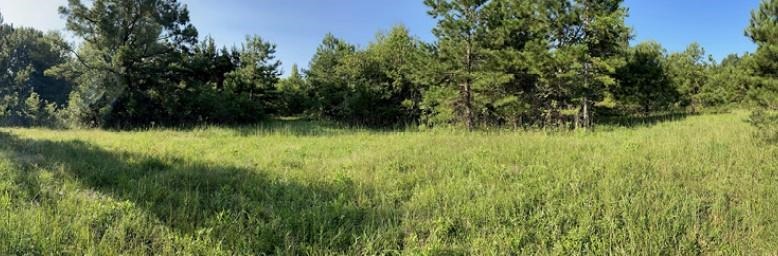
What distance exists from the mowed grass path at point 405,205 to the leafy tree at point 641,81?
14.5 metres

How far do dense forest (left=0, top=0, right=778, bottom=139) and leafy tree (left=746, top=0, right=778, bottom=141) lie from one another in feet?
0.18

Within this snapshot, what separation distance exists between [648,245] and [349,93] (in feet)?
72.0

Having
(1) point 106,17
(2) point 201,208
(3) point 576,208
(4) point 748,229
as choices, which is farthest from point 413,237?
(1) point 106,17

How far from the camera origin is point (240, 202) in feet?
13.2

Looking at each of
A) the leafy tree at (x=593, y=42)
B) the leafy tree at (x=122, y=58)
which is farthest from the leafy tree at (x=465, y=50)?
the leafy tree at (x=122, y=58)

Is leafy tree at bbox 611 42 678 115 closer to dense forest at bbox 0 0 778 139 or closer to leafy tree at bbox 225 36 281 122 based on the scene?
dense forest at bbox 0 0 778 139

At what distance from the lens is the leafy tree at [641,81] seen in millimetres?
19406

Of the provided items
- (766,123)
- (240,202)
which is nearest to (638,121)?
(766,123)

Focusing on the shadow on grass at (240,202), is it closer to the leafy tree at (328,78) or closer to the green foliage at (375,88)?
the green foliage at (375,88)

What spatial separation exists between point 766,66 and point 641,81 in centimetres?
703

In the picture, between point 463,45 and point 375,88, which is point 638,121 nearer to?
point 463,45

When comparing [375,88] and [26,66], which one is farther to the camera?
[26,66]

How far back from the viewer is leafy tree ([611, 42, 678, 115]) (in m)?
19.4

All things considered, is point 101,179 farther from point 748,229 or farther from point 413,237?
point 748,229
